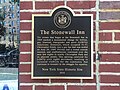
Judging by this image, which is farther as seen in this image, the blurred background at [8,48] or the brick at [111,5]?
the blurred background at [8,48]

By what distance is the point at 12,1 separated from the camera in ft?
16.8

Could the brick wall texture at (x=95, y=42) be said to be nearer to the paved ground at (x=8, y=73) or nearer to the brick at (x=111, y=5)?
the brick at (x=111, y=5)

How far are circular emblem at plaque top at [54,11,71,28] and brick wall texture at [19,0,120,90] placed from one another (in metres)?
0.08

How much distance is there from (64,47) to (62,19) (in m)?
0.26

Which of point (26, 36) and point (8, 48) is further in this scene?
point (8, 48)

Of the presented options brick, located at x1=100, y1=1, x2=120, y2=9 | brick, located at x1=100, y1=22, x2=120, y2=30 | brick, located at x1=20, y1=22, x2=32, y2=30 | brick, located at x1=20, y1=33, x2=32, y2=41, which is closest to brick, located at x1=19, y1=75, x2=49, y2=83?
brick, located at x1=20, y1=33, x2=32, y2=41

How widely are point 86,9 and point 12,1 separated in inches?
84.2

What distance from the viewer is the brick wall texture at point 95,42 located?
10.5 ft

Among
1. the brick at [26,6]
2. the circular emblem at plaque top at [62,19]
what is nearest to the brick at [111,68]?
the circular emblem at plaque top at [62,19]

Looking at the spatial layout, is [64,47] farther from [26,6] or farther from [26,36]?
[26,6]

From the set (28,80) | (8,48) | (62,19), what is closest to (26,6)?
(62,19)

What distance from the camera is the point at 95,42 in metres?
3.21

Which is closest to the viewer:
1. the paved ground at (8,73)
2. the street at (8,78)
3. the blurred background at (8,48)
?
the street at (8,78)

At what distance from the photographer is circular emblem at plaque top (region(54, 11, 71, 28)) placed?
10.6 ft
